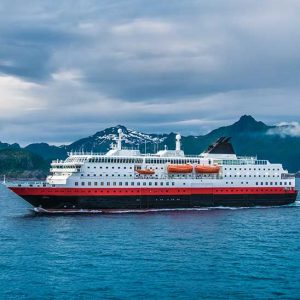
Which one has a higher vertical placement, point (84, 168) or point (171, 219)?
point (84, 168)

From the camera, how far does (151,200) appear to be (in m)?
81.4

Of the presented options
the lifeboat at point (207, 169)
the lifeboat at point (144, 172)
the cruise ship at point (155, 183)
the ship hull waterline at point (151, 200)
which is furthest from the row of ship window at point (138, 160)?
the ship hull waterline at point (151, 200)

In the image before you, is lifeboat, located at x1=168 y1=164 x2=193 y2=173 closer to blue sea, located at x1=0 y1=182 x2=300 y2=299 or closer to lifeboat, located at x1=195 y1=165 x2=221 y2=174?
lifeboat, located at x1=195 y1=165 x2=221 y2=174

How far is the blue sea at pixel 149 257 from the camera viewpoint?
38.2 m

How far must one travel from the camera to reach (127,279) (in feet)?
134

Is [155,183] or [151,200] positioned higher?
[155,183]

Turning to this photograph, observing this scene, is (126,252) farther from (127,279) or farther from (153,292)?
(153,292)

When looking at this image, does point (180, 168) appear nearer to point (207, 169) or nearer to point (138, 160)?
point (207, 169)

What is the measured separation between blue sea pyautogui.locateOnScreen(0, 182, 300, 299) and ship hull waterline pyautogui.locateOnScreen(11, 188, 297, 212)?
420cm

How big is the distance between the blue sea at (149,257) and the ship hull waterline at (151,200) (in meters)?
4.20

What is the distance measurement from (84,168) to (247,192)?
24.7 meters

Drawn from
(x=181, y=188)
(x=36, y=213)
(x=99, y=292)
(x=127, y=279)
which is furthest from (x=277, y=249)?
(x=36, y=213)

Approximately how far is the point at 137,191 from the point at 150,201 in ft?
7.76

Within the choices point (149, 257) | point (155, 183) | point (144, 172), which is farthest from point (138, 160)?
point (149, 257)
